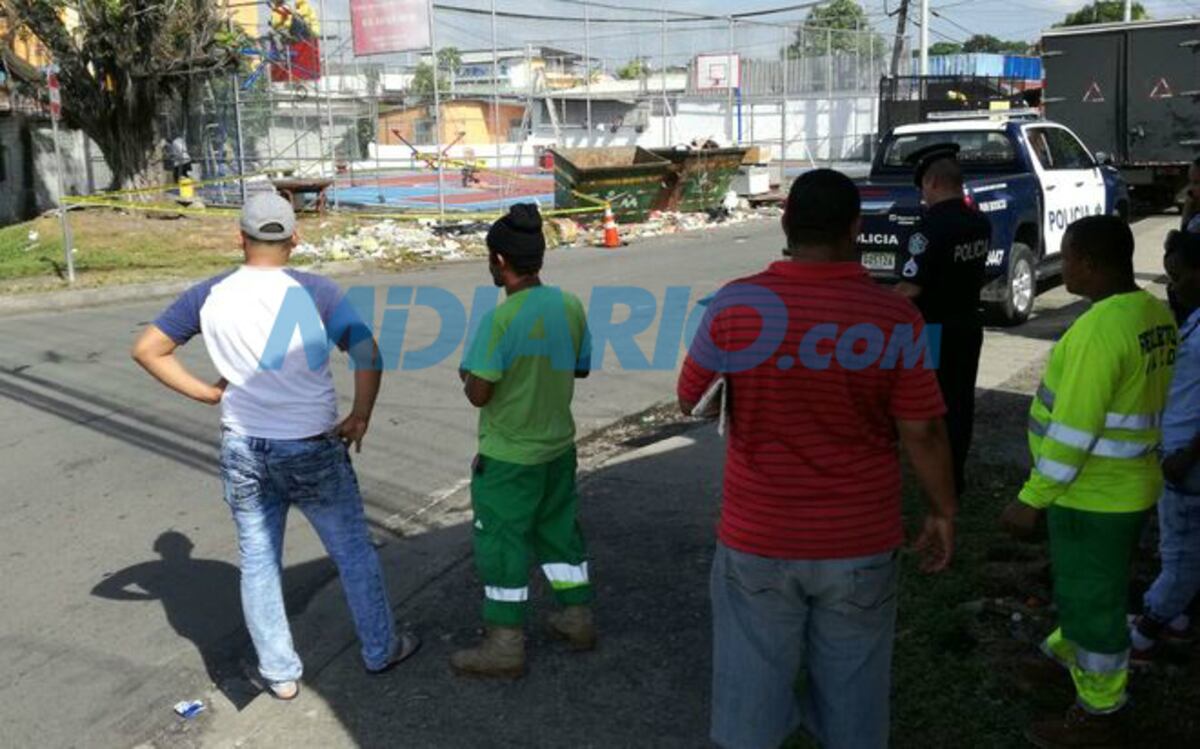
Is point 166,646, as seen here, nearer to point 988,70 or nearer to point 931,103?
point 931,103

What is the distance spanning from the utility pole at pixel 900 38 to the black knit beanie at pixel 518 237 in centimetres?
3386

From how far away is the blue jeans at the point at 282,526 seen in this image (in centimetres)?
382

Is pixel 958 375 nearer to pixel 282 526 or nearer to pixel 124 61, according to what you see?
pixel 282 526

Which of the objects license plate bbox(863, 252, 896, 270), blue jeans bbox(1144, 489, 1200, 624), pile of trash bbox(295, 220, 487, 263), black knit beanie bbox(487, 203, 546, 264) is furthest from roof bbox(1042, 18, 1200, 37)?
black knit beanie bbox(487, 203, 546, 264)

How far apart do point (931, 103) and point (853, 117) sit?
14.5 metres

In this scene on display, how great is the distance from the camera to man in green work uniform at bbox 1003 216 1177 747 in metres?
3.09

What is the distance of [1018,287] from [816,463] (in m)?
9.09

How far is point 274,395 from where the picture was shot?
3.80 meters

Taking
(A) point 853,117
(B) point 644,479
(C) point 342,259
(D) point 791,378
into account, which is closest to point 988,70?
(A) point 853,117

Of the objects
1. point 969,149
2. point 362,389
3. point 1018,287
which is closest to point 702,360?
point 362,389

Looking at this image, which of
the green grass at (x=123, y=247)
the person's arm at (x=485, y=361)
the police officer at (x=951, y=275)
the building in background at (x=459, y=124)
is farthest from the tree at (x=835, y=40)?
the person's arm at (x=485, y=361)

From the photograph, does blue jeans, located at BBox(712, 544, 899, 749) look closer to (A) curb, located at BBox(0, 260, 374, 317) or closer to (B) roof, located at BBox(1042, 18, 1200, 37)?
(A) curb, located at BBox(0, 260, 374, 317)

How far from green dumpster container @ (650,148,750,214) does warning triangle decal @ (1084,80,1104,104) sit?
688 centimetres

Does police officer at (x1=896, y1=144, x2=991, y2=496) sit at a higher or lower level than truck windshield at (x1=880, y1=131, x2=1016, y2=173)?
lower
